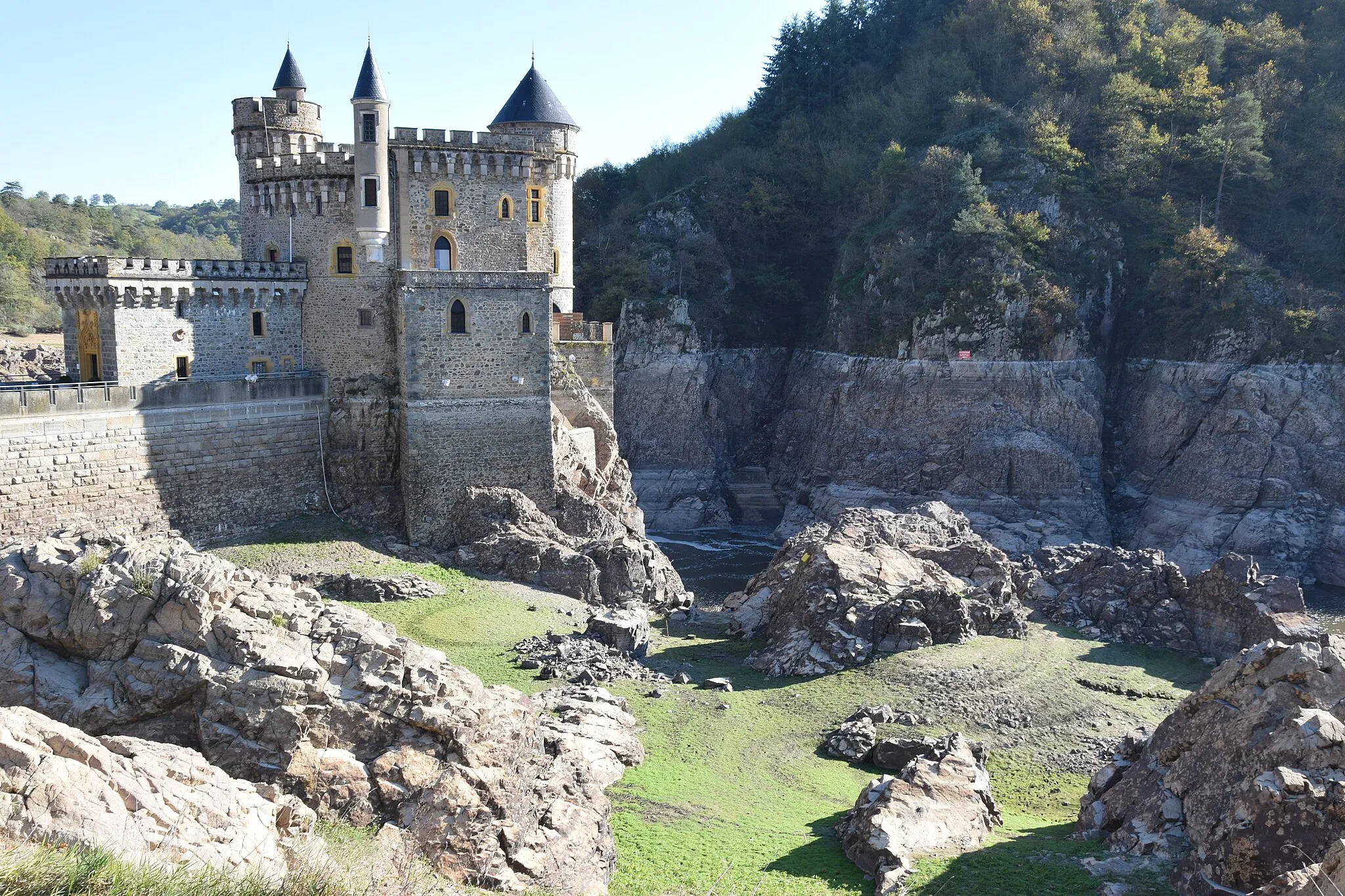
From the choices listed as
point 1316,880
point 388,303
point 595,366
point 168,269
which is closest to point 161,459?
point 168,269

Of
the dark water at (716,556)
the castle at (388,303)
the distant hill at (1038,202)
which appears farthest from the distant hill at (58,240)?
the distant hill at (1038,202)

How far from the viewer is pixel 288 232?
3672 cm

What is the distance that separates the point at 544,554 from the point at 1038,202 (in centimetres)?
3641

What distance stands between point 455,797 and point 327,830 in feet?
6.12

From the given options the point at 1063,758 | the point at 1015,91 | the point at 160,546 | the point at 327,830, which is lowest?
the point at 1063,758

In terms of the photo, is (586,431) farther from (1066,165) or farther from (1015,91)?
(1015,91)

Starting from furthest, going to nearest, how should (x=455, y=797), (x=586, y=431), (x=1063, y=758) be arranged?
(x=586, y=431)
(x=1063, y=758)
(x=455, y=797)

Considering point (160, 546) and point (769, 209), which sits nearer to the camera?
point (160, 546)

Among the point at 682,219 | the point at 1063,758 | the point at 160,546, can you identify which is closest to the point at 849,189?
the point at 682,219

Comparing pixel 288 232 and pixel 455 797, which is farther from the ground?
pixel 288 232

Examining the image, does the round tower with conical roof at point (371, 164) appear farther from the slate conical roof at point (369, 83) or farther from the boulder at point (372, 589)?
the boulder at point (372, 589)

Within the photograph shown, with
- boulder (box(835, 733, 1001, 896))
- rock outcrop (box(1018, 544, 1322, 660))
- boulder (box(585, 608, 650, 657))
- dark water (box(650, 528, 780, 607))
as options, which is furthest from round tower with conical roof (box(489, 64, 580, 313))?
boulder (box(835, 733, 1001, 896))

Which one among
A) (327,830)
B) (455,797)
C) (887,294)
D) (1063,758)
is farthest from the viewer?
(887,294)

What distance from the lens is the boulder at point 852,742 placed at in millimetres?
25219
